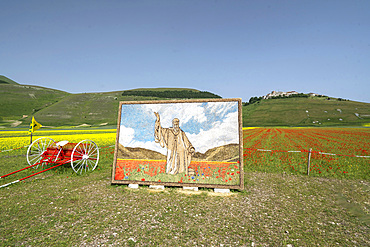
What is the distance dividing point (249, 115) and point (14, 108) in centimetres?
13111

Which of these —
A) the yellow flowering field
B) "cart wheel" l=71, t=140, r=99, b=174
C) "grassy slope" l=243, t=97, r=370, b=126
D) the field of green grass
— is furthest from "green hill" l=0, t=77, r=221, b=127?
the field of green grass

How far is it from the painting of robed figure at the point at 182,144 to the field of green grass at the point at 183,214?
691 mm

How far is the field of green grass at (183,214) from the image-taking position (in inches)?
212

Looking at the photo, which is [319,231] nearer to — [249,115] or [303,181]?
[303,181]

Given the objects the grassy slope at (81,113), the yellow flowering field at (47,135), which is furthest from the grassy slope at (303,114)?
the yellow flowering field at (47,135)

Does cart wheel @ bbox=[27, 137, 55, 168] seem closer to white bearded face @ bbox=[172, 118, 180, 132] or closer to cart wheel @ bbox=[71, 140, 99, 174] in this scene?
cart wheel @ bbox=[71, 140, 99, 174]

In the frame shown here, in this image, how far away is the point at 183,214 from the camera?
690 centimetres

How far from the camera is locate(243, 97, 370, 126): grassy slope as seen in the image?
92.2m

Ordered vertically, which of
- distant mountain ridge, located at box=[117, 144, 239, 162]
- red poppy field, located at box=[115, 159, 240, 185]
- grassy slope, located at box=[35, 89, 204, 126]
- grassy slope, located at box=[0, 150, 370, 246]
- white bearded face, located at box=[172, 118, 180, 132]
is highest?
grassy slope, located at box=[35, 89, 204, 126]

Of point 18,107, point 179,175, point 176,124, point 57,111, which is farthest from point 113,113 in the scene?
point 179,175

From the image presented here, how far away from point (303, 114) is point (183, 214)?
118001mm

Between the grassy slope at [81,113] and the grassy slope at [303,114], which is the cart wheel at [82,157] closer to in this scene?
the grassy slope at [81,113]

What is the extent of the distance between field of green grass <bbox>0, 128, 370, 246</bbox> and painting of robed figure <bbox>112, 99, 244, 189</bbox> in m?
0.69

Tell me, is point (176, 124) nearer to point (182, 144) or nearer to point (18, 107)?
point (182, 144)
